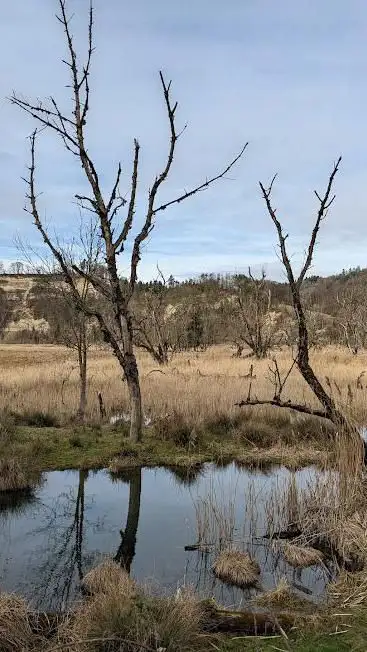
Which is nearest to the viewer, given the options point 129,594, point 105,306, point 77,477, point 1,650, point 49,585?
point 1,650

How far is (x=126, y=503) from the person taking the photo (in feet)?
27.9

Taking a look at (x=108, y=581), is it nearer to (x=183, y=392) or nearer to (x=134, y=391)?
(x=134, y=391)

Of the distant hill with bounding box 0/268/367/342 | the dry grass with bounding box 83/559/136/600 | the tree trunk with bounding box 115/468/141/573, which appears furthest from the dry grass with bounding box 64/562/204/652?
the distant hill with bounding box 0/268/367/342

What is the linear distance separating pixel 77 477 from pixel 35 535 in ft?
8.12

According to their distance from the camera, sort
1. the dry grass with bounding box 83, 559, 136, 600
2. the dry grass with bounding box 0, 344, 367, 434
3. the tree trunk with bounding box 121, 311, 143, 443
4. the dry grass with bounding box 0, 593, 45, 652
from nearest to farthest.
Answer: the dry grass with bounding box 0, 593, 45, 652 → the dry grass with bounding box 83, 559, 136, 600 → the tree trunk with bounding box 121, 311, 143, 443 → the dry grass with bounding box 0, 344, 367, 434

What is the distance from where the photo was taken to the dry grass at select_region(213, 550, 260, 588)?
5793 millimetres

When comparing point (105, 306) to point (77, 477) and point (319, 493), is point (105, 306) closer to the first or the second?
point (77, 477)

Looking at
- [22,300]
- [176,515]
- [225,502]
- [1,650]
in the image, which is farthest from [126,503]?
[22,300]

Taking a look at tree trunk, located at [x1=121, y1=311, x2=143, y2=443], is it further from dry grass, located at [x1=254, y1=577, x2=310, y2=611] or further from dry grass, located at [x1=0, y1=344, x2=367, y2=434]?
dry grass, located at [x1=254, y1=577, x2=310, y2=611]

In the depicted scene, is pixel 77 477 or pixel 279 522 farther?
pixel 77 477

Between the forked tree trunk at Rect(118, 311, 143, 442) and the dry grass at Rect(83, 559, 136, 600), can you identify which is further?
the forked tree trunk at Rect(118, 311, 143, 442)

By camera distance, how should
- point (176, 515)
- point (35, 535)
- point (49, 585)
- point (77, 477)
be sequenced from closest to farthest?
point (49, 585) < point (35, 535) < point (176, 515) < point (77, 477)

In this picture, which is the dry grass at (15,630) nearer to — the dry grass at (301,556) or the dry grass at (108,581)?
the dry grass at (108,581)

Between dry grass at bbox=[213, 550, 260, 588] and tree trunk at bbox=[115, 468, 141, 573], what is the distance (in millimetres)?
958
